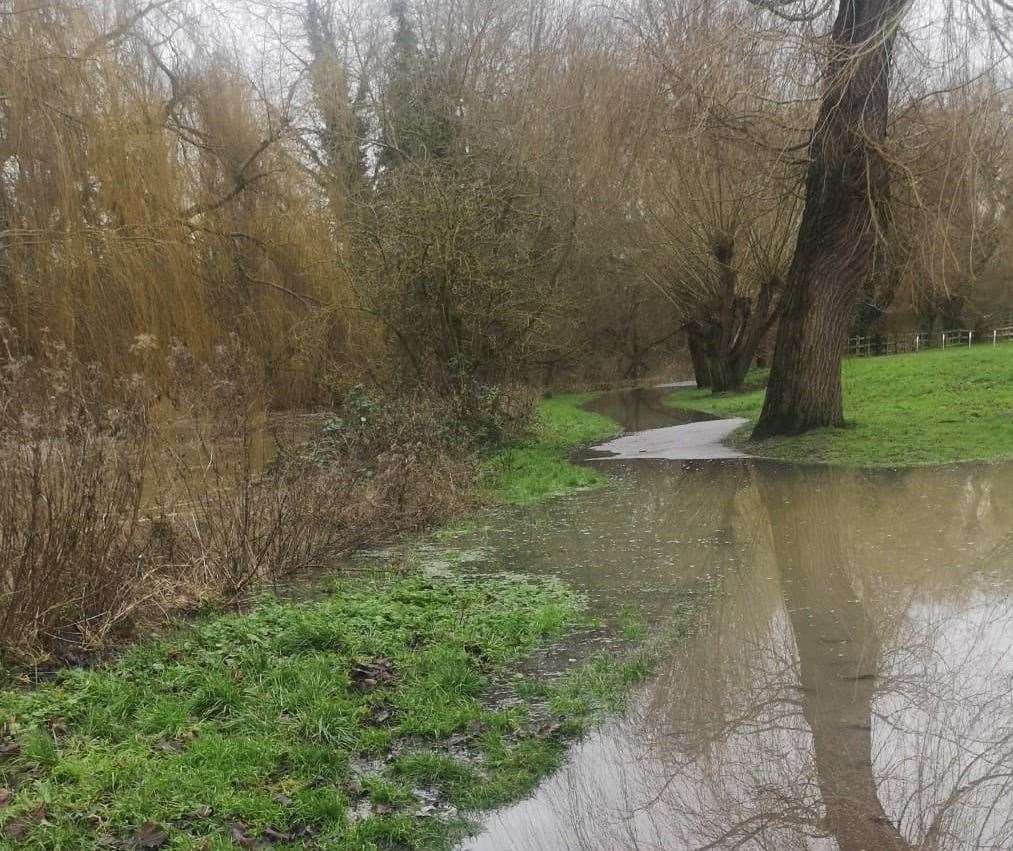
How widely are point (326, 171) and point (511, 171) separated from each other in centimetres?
433

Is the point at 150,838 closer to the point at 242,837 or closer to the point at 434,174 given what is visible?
the point at 242,837

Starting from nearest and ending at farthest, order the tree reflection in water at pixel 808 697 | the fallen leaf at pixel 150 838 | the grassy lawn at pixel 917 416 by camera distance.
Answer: the fallen leaf at pixel 150 838 → the tree reflection in water at pixel 808 697 → the grassy lawn at pixel 917 416

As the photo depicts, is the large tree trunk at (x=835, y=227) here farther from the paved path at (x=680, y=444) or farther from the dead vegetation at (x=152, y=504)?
the dead vegetation at (x=152, y=504)

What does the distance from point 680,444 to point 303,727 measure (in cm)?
1279

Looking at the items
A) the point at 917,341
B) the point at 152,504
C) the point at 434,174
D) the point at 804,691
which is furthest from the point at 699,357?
the point at 804,691

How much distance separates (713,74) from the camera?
11961 millimetres

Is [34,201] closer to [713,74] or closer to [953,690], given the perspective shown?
[713,74]

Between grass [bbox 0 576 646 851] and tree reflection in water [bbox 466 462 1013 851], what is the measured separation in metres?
0.38

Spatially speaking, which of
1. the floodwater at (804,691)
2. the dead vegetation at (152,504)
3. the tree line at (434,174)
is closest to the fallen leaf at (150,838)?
the floodwater at (804,691)

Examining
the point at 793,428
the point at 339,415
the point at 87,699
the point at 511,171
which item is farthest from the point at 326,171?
the point at 87,699

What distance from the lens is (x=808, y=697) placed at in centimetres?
477

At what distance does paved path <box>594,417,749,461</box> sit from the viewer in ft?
48.6

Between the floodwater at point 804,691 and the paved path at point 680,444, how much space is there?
530 centimetres

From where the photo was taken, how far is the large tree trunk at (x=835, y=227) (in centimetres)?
1196
